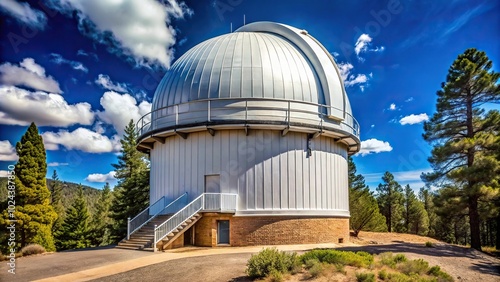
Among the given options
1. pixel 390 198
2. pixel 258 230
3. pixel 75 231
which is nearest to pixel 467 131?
pixel 258 230

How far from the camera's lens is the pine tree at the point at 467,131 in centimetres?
1866

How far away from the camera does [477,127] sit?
20.6 meters

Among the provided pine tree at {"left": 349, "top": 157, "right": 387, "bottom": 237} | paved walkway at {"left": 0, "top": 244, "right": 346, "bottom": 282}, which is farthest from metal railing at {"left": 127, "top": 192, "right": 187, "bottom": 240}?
pine tree at {"left": 349, "top": 157, "right": 387, "bottom": 237}

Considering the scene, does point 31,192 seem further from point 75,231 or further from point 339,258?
point 339,258

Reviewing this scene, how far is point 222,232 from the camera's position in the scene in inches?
679

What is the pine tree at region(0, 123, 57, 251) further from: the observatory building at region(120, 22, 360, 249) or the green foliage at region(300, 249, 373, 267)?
the green foliage at region(300, 249, 373, 267)

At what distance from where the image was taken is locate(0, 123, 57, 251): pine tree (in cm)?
2352

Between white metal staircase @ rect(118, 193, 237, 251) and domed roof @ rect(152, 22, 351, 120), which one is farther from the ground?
domed roof @ rect(152, 22, 351, 120)

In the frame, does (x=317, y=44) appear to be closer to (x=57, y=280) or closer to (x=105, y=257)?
(x=105, y=257)

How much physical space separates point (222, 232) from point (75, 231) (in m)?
29.6

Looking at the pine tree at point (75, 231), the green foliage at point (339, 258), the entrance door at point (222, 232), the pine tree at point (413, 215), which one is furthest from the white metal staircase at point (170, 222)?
the pine tree at point (413, 215)

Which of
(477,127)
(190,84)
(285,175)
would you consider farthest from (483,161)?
(190,84)

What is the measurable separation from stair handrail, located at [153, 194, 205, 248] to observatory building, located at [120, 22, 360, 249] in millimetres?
59

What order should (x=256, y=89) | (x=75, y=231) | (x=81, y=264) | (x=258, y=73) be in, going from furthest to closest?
(x=75, y=231)
(x=258, y=73)
(x=256, y=89)
(x=81, y=264)
